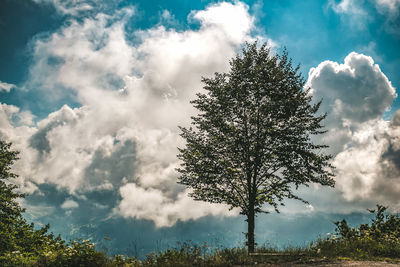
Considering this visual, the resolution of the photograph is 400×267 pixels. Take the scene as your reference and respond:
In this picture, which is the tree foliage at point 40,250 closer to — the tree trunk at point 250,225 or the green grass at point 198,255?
the green grass at point 198,255

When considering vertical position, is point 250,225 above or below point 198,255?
above

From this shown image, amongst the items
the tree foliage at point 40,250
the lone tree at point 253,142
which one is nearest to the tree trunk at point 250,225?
the lone tree at point 253,142

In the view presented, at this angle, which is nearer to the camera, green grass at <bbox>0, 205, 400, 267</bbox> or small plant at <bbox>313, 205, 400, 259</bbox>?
green grass at <bbox>0, 205, 400, 267</bbox>

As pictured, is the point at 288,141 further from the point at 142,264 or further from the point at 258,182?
the point at 142,264

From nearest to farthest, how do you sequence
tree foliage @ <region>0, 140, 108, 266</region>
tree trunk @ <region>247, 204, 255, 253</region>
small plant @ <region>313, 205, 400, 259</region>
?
tree foliage @ <region>0, 140, 108, 266</region> → small plant @ <region>313, 205, 400, 259</region> → tree trunk @ <region>247, 204, 255, 253</region>

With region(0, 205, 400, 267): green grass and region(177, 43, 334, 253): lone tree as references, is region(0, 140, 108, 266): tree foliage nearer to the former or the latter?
region(0, 205, 400, 267): green grass

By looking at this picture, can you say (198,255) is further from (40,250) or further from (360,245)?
(360,245)

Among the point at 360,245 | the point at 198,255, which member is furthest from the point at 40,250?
the point at 360,245

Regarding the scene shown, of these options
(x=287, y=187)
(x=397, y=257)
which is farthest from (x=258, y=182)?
(x=397, y=257)

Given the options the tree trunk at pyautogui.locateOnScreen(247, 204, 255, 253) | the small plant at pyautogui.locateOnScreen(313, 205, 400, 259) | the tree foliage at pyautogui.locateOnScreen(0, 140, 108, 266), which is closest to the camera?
the tree foliage at pyautogui.locateOnScreen(0, 140, 108, 266)

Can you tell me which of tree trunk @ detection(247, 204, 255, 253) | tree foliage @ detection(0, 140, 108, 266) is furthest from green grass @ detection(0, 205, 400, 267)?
tree trunk @ detection(247, 204, 255, 253)

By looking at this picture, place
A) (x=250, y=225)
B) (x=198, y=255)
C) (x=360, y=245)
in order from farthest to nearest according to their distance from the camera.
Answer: (x=250, y=225) < (x=360, y=245) < (x=198, y=255)

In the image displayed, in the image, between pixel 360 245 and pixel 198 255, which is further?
pixel 360 245

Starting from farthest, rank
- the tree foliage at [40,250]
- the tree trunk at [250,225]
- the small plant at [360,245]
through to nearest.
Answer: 1. the tree trunk at [250,225]
2. the small plant at [360,245]
3. the tree foliage at [40,250]
